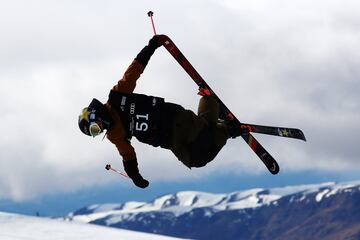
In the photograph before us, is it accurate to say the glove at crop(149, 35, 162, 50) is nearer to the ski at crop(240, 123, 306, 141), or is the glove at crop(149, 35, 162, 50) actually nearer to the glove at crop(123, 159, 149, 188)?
the glove at crop(123, 159, 149, 188)

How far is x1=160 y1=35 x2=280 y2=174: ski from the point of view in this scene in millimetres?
17391

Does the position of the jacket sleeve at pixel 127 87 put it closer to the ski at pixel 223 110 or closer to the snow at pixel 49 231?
the ski at pixel 223 110

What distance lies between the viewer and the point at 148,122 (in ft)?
51.0

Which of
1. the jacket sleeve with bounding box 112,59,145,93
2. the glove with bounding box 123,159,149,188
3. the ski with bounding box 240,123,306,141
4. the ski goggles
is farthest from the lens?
the ski with bounding box 240,123,306,141

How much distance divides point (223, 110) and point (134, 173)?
115 inches

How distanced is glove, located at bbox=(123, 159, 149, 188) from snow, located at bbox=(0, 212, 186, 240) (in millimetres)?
18367

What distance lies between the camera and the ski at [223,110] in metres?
17.4

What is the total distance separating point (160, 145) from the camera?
15.8 metres

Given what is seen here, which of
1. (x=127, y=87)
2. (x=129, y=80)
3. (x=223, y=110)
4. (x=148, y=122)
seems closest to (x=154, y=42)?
(x=129, y=80)

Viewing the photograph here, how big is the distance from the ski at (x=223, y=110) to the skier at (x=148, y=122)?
1.32 m

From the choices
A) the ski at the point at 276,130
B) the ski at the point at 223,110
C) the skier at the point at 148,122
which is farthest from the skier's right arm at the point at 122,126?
the ski at the point at 276,130

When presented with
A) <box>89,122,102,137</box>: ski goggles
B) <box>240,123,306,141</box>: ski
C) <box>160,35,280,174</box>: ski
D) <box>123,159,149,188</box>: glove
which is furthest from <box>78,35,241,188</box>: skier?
<box>240,123,306,141</box>: ski

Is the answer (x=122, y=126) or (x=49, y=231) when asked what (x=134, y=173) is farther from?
(x=49, y=231)

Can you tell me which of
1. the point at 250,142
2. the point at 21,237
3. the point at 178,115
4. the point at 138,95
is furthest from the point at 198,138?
the point at 21,237
